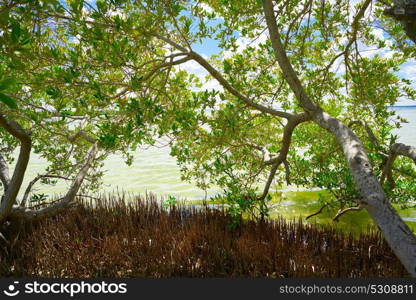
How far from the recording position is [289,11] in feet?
11.7

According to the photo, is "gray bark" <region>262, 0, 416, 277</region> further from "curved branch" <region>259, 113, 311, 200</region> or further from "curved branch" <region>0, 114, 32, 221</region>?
"curved branch" <region>0, 114, 32, 221</region>

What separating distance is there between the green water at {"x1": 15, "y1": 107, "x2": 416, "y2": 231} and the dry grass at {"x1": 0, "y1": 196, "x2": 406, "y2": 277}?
1.67 ft

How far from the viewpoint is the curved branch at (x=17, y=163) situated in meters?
2.98

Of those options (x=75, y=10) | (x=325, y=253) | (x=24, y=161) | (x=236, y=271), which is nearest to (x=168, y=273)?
(x=236, y=271)

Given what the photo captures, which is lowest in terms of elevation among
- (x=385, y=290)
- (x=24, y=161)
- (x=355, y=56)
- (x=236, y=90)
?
(x=385, y=290)

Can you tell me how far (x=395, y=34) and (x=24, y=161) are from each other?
15.5ft

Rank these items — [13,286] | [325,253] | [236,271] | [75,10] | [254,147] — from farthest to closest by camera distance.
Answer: [254,147], [325,253], [236,271], [13,286], [75,10]

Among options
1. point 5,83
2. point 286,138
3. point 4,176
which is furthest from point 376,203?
point 4,176

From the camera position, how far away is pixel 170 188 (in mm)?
9578

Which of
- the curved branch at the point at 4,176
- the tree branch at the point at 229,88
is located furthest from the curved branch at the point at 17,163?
the tree branch at the point at 229,88

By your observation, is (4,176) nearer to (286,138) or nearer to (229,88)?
(229,88)

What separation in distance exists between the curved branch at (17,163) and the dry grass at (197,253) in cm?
68

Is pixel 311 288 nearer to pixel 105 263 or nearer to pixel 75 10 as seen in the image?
pixel 105 263

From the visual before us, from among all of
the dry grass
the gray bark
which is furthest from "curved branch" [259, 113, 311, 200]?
the dry grass
